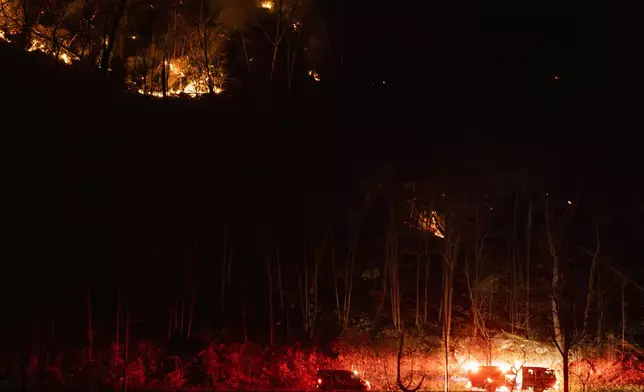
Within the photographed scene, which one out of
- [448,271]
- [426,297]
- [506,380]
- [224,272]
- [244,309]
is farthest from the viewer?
[426,297]

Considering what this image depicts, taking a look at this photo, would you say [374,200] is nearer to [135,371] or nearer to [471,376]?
[471,376]

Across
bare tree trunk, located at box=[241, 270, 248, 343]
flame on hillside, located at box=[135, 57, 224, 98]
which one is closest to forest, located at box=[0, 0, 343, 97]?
flame on hillside, located at box=[135, 57, 224, 98]

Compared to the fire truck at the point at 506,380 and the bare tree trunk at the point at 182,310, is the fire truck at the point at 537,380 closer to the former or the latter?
the fire truck at the point at 506,380

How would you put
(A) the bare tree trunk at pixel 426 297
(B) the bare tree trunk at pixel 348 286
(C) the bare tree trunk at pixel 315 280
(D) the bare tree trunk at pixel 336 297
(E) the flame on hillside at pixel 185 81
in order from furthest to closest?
(E) the flame on hillside at pixel 185 81 < (A) the bare tree trunk at pixel 426 297 < (D) the bare tree trunk at pixel 336 297 < (B) the bare tree trunk at pixel 348 286 < (C) the bare tree trunk at pixel 315 280

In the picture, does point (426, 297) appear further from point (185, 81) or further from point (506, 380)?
point (185, 81)

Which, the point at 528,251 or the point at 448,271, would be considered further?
the point at 528,251

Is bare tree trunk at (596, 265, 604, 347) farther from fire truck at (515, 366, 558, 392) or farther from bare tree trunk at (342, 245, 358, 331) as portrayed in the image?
bare tree trunk at (342, 245, 358, 331)

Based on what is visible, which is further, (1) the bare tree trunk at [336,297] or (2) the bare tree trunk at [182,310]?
(1) the bare tree trunk at [336,297]

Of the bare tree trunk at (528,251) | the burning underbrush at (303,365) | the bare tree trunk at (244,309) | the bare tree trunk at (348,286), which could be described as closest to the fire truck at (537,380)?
the burning underbrush at (303,365)

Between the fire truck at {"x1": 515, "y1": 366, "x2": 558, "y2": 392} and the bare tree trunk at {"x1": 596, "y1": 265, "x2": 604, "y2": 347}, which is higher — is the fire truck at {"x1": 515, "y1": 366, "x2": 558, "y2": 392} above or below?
below

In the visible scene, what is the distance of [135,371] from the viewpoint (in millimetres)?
20297

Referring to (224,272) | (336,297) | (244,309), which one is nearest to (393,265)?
(336,297)

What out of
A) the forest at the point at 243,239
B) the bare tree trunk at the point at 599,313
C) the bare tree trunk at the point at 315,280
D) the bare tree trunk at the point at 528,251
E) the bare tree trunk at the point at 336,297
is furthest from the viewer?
the bare tree trunk at the point at 528,251

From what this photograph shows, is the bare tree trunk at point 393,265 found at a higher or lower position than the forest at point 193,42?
lower
